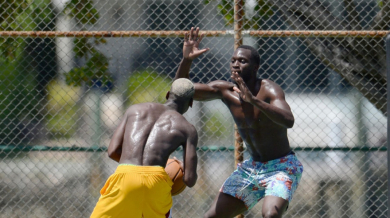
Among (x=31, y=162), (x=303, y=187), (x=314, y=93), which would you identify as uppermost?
(x=314, y=93)

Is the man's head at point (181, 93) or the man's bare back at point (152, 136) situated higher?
the man's head at point (181, 93)

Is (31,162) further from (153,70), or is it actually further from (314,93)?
(314,93)

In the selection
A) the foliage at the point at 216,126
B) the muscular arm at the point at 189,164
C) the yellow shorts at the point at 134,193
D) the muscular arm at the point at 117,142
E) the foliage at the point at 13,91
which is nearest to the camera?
the yellow shorts at the point at 134,193

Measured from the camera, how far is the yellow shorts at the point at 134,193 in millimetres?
3340

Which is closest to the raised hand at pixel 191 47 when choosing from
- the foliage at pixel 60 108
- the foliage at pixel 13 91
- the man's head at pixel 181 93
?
the man's head at pixel 181 93

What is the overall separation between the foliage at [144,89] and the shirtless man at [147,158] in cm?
282

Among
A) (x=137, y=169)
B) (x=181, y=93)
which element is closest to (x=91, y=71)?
(x=181, y=93)

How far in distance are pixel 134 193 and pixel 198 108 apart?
10.7 feet

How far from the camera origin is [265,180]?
13.2 feet

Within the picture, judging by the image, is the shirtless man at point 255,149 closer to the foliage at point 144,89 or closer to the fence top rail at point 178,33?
the fence top rail at point 178,33

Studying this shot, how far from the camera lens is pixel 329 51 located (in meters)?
6.41

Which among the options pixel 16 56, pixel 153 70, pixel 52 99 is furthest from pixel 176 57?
pixel 16 56

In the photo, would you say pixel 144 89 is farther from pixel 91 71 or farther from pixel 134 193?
pixel 134 193

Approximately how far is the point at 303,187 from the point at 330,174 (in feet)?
1.43
